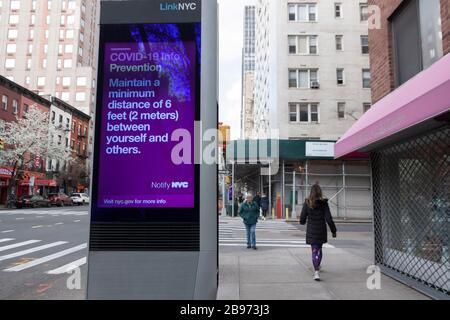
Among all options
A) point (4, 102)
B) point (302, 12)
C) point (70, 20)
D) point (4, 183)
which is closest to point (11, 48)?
point (70, 20)

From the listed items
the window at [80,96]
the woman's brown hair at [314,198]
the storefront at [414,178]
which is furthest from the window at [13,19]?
the woman's brown hair at [314,198]

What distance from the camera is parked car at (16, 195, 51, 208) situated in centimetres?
3763

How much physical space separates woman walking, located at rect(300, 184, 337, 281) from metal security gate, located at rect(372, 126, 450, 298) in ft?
5.07

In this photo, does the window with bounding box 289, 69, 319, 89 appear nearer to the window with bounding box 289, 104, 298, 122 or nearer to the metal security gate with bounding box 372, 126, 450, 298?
the window with bounding box 289, 104, 298, 122

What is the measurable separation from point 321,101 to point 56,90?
58.3 metres

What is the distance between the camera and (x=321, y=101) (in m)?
31.8

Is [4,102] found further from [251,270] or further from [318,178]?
[251,270]

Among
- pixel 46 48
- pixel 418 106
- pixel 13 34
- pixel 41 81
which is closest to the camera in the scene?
pixel 418 106

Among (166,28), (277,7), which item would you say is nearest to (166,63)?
(166,28)

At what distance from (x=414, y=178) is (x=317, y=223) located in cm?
206

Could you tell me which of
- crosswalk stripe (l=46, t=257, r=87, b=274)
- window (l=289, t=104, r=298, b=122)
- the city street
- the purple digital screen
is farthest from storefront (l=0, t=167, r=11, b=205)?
the purple digital screen

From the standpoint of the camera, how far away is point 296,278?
7.19 metres

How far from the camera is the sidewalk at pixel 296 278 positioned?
6.01 m

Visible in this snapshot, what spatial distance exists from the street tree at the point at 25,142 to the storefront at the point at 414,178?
37.6 meters
